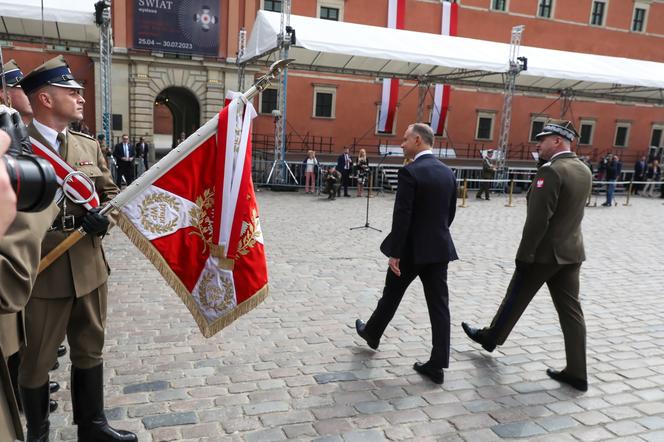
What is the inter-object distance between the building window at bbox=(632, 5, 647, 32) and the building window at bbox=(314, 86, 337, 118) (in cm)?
2245

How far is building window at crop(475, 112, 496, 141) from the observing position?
99.1 feet

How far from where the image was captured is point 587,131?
32.5 m

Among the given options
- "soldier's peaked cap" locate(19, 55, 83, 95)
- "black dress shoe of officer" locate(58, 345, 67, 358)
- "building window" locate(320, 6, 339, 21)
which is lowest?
"black dress shoe of officer" locate(58, 345, 67, 358)

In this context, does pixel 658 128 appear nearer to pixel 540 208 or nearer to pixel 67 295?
pixel 540 208

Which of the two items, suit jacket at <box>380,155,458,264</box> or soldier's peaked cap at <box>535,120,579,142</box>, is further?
soldier's peaked cap at <box>535,120,579,142</box>

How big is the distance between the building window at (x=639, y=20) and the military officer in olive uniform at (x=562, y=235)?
123 feet

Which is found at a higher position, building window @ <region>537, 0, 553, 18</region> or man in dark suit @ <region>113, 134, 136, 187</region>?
building window @ <region>537, 0, 553, 18</region>

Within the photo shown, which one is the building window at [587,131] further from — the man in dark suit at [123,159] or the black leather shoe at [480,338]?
the black leather shoe at [480,338]

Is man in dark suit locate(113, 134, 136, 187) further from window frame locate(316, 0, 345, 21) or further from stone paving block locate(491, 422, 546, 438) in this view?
window frame locate(316, 0, 345, 21)

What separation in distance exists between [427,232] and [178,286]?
1.89m

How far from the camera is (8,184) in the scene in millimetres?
975

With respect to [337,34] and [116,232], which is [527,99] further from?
[116,232]

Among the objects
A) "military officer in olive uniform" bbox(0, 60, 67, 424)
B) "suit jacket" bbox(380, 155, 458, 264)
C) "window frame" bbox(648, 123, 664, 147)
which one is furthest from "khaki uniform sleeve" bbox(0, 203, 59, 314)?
"window frame" bbox(648, 123, 664, 147)

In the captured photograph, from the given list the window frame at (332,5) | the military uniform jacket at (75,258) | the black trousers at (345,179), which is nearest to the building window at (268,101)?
the window frame at (332,5)
